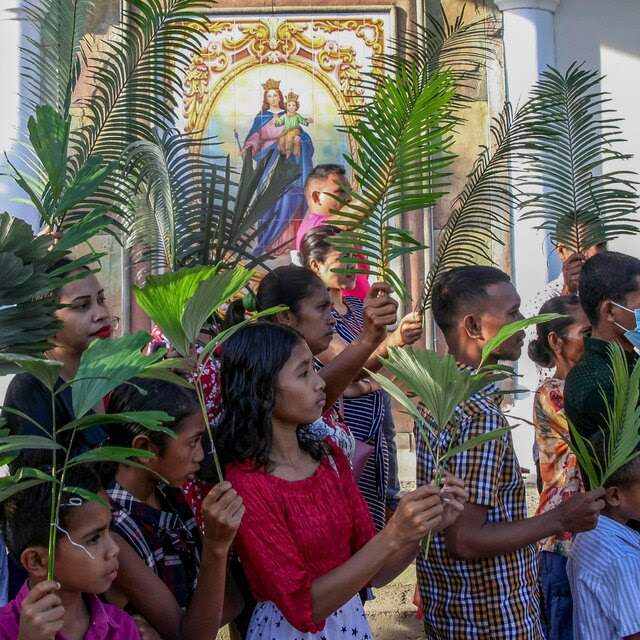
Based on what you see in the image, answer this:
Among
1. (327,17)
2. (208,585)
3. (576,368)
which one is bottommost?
(208,585)

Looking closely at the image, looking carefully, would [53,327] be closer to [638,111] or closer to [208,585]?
[208,585]

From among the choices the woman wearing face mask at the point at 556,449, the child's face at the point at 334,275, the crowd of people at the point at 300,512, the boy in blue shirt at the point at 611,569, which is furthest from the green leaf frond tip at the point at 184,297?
the child's face at the point at 334,275

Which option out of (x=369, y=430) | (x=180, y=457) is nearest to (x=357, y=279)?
(x=369, y=430)

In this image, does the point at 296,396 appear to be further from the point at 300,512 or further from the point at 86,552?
the point at 86,552

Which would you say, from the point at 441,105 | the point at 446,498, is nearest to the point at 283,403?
the point at 446,498

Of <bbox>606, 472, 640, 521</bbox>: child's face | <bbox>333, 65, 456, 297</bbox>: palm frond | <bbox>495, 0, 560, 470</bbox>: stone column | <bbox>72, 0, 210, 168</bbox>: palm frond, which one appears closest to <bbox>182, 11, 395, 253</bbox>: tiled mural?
<bbox>495, 0, 560, 470</bbox>: stone column

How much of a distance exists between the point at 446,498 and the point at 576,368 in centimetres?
84

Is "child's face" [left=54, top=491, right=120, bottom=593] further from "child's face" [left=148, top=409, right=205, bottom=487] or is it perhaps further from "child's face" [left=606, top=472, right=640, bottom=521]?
"child's face" [left=606, top=472, right=640, bottom=521]

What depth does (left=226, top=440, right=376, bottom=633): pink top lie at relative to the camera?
2477mm

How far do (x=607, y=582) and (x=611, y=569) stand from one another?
4 centimetres

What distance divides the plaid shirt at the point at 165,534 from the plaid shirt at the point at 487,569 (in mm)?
714

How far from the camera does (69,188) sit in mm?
2582

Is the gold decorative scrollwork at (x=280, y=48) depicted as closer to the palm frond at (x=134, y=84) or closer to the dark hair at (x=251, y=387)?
the palm frond at (x=134, y=84)

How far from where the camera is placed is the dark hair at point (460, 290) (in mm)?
3193
